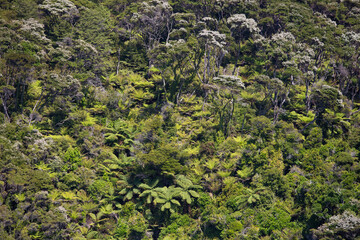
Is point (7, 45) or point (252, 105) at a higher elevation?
point (7, 45)

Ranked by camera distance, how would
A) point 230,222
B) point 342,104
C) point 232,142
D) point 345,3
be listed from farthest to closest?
1. point 345,3
2. point 342,104
3. point 232,142
4. point 230,222

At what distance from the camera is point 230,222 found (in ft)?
86.4

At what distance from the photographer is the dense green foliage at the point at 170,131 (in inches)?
1019

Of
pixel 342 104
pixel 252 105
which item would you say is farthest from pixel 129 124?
pixel 342 104

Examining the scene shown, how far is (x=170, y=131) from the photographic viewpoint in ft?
109

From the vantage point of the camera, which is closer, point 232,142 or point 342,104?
point 232,142

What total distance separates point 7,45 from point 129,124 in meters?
13.0

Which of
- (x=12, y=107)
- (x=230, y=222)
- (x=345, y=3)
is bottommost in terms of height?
(x=230, y=222)

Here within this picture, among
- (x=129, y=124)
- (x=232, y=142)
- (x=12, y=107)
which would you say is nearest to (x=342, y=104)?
(x=232, y=142)

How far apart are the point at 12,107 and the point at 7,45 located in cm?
558

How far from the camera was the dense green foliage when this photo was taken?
25891mm

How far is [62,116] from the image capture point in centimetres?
3309

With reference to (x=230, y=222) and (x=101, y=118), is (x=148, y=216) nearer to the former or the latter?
(x=230, y=222)

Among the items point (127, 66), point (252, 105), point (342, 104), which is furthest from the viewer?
point (127, 66)
